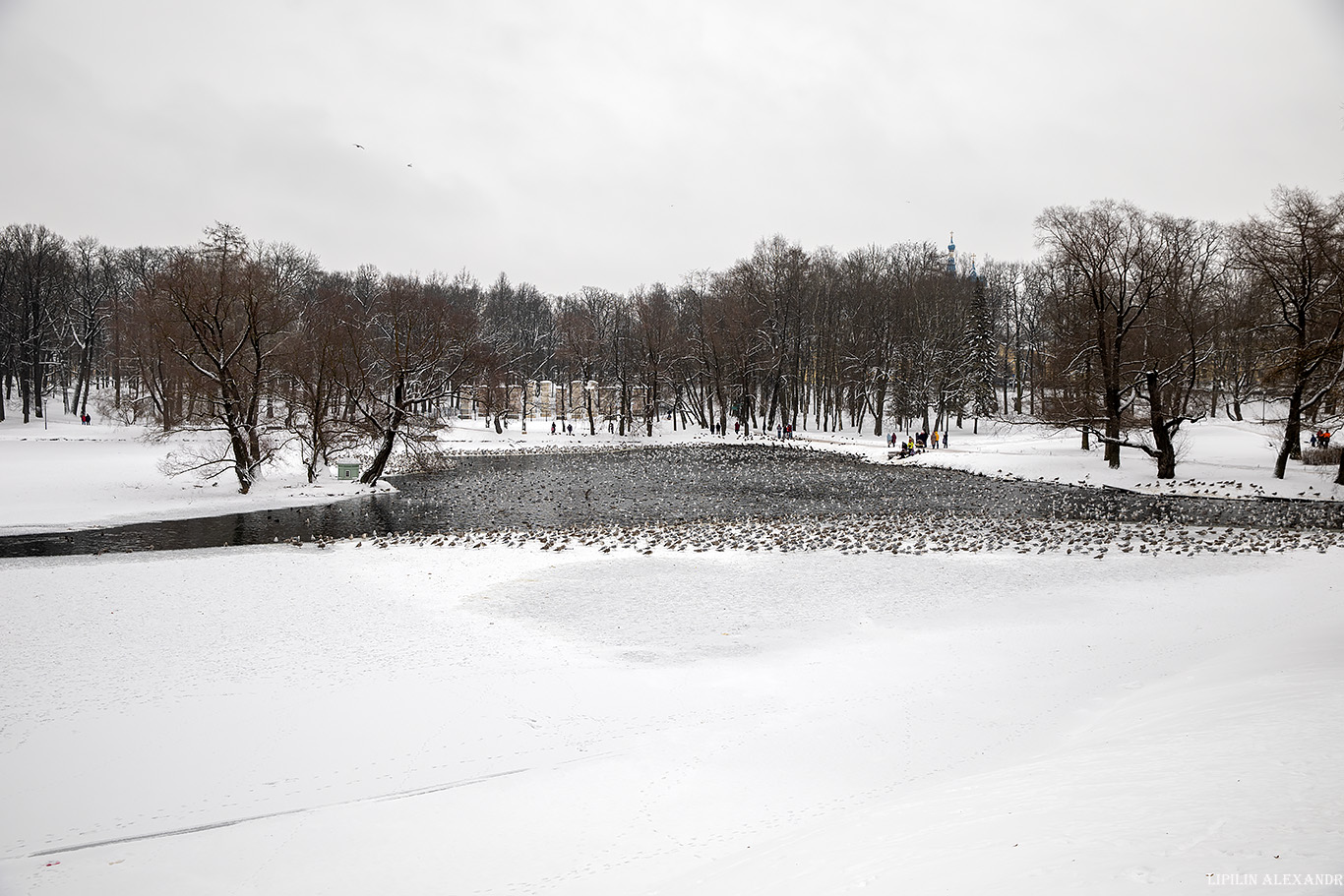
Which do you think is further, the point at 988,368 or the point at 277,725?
the point at 988,368

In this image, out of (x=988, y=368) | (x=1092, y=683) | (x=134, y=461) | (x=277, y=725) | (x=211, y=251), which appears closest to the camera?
(x=277, y=725)

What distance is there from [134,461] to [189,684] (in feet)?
134

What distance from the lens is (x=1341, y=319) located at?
25078 mm

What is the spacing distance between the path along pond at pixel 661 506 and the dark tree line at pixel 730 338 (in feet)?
16.0

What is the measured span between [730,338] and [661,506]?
40639 mm

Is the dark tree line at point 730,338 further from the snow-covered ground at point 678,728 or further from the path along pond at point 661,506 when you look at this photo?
the snow-covered ground at point 678,728

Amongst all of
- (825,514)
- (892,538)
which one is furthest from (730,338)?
(892,538)

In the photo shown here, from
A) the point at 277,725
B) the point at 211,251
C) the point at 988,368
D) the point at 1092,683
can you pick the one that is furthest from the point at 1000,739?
the point at 988,368

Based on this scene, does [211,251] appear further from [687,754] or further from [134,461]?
[687,754]

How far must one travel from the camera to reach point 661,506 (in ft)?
89.9

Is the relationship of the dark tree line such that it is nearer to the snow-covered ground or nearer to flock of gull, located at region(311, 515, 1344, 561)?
flock of gull, located at region(311, 515, 1344, 561)

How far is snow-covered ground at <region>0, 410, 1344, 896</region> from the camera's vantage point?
5508 mm

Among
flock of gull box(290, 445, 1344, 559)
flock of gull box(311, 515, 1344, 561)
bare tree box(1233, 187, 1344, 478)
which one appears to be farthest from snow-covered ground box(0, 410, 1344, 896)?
bare tree box(1233, 187, 1344, 478)

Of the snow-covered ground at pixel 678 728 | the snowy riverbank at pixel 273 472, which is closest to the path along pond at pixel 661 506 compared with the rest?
the snowy riverbank at pixel 273 472
